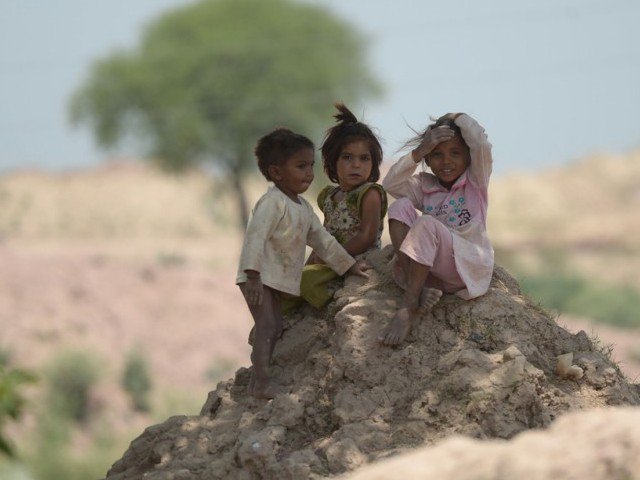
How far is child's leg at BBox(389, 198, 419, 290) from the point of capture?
5.85 meters

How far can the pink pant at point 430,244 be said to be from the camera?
18.6ft

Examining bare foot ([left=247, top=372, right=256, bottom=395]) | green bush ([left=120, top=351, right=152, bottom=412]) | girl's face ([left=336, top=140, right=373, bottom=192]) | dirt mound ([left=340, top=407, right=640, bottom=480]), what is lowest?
dirt mound ([left=340, top=407, right=640, bottom=480])

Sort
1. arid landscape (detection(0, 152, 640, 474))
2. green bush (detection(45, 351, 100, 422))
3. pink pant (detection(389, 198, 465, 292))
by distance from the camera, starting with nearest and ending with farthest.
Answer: pink pant (detection(389, 198, 465, 292))
green bush (detection(45, 351, 100, 422))
arid landscape (detection(0, 152, 640, 474))

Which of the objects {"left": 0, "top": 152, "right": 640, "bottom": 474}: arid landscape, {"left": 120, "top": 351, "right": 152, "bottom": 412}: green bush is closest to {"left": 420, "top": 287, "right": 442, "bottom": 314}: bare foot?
{"left": 0, "top": 152, "right": 640, "bottom": 474}: arid landscape

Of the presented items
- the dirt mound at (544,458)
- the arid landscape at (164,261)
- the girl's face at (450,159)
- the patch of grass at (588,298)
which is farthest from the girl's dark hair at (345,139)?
the patch of grass at (588,298)

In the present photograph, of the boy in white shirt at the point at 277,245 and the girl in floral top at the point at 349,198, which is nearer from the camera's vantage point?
the boy in white shirt at the point at 277,245

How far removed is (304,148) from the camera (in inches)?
242

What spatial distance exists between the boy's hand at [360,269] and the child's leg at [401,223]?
0.26m

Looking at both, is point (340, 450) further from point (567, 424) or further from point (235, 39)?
point (235, 39)

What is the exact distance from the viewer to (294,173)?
6.13m

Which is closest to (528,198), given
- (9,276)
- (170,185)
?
(170,185)

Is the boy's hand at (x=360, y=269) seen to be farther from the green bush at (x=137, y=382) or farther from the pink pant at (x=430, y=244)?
the green bush at (x=137, y=382)

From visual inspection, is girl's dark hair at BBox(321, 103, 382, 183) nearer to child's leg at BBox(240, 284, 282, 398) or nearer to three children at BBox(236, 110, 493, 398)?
three children at BBox(236, 110, 493, 398)

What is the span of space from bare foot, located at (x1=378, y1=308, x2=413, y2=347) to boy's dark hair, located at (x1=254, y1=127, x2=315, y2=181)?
37.4 inches
